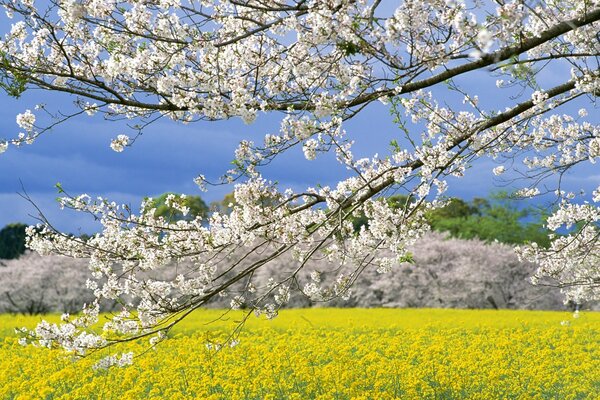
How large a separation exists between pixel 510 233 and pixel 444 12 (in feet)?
125

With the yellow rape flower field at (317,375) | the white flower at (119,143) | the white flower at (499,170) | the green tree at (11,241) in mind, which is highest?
the green tree at (11,241)

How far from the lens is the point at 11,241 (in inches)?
1843

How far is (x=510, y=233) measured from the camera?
41.2 metres

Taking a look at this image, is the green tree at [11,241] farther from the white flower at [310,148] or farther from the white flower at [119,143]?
the white flower at [310,148]

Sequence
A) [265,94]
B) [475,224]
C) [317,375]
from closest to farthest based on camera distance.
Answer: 1. [265,94]
2. [317,375]
3. [475,224]

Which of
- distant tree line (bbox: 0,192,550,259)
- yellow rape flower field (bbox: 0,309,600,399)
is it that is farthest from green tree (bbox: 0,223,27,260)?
yellow rape flower field (bbox: 0,309,600,399)

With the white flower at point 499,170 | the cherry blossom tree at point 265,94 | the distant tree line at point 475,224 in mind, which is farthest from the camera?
the distant tree line at point 475,224

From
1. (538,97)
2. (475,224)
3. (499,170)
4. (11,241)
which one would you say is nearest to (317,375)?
(499,170)

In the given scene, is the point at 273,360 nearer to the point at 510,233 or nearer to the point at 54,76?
the point at 54,76

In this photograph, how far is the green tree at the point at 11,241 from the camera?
152ft

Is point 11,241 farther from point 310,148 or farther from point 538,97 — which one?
point 538,97

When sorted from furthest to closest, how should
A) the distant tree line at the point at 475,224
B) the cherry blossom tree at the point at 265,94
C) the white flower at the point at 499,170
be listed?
the distant tree line at the point at 475,224 < the white flower at the point at 499,170 < the cherry blossom tree at the point at 265,94

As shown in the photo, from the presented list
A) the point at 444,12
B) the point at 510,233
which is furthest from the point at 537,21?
the point at 510,233

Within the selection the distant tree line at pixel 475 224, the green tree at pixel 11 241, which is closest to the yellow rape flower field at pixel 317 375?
the distant tree line at pixel 475 224
